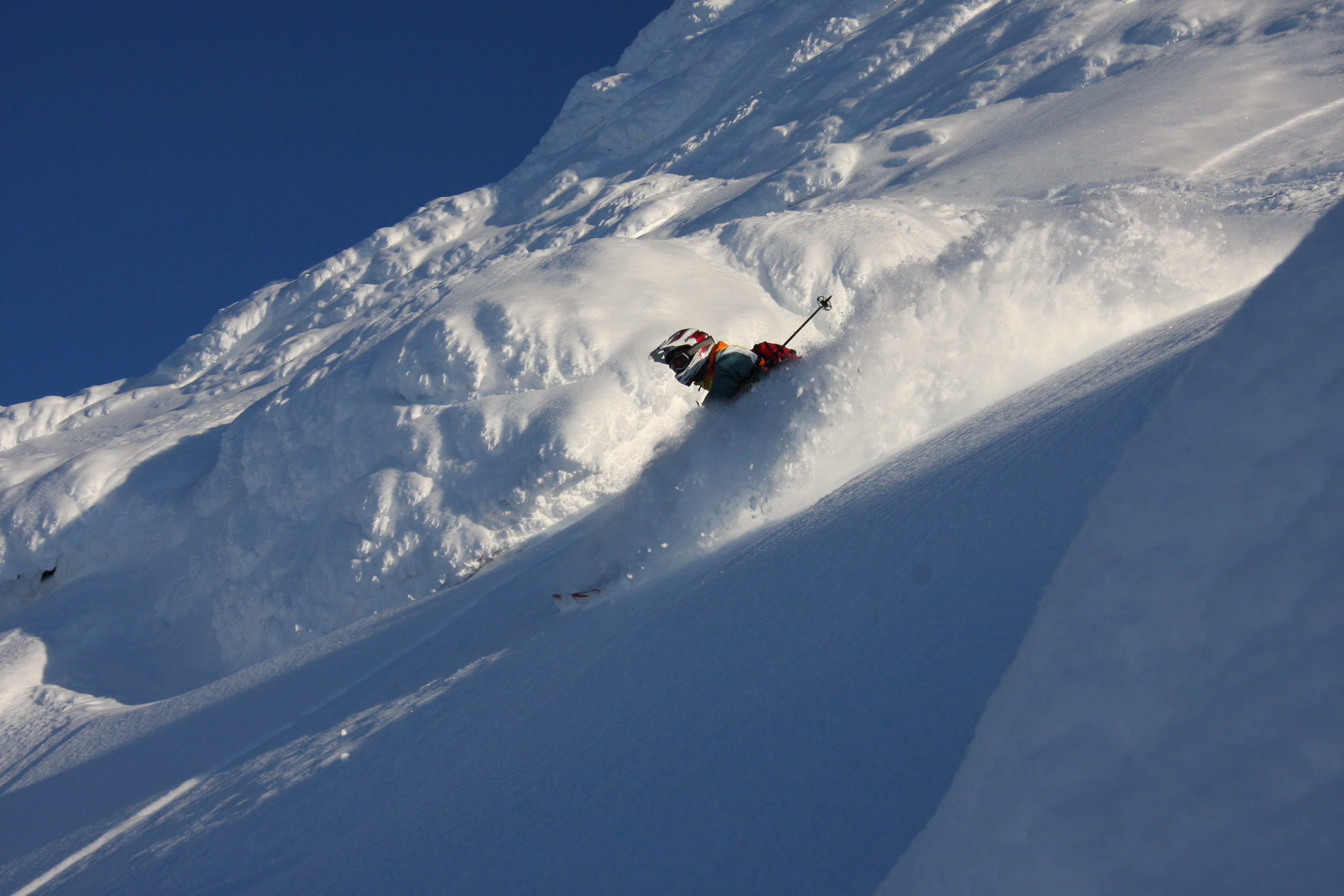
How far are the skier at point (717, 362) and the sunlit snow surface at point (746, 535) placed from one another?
1.30 feet

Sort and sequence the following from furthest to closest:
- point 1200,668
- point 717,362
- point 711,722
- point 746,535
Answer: point 717,362 → point 746,535 → point 711,722 → point 1200,668

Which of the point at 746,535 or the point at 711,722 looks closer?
the point at 711,722

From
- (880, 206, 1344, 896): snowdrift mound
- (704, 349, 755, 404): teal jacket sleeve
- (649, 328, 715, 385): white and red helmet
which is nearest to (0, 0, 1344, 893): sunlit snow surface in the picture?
(880, 206, 1344, 896): snowdrift mound

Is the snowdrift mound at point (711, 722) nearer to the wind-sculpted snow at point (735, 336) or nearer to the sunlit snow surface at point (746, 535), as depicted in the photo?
the sunlit snow surface at point (746, 535)

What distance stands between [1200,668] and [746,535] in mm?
4737

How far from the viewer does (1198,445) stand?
175cm

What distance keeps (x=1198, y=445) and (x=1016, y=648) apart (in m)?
0.97

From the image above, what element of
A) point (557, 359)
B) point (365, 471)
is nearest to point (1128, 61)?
point (557, 359)

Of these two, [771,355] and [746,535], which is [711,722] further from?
[771,355]

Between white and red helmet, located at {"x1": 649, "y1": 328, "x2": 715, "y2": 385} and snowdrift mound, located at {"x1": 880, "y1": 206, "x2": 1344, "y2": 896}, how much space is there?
6.46 meters

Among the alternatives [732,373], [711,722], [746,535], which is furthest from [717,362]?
[711,722]

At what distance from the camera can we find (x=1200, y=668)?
58.1 inches

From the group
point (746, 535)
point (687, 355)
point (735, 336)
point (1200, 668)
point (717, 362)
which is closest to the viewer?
point (1200, 668)

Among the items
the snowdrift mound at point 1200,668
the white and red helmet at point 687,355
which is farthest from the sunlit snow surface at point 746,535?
the white and red helmet at point 687,355
